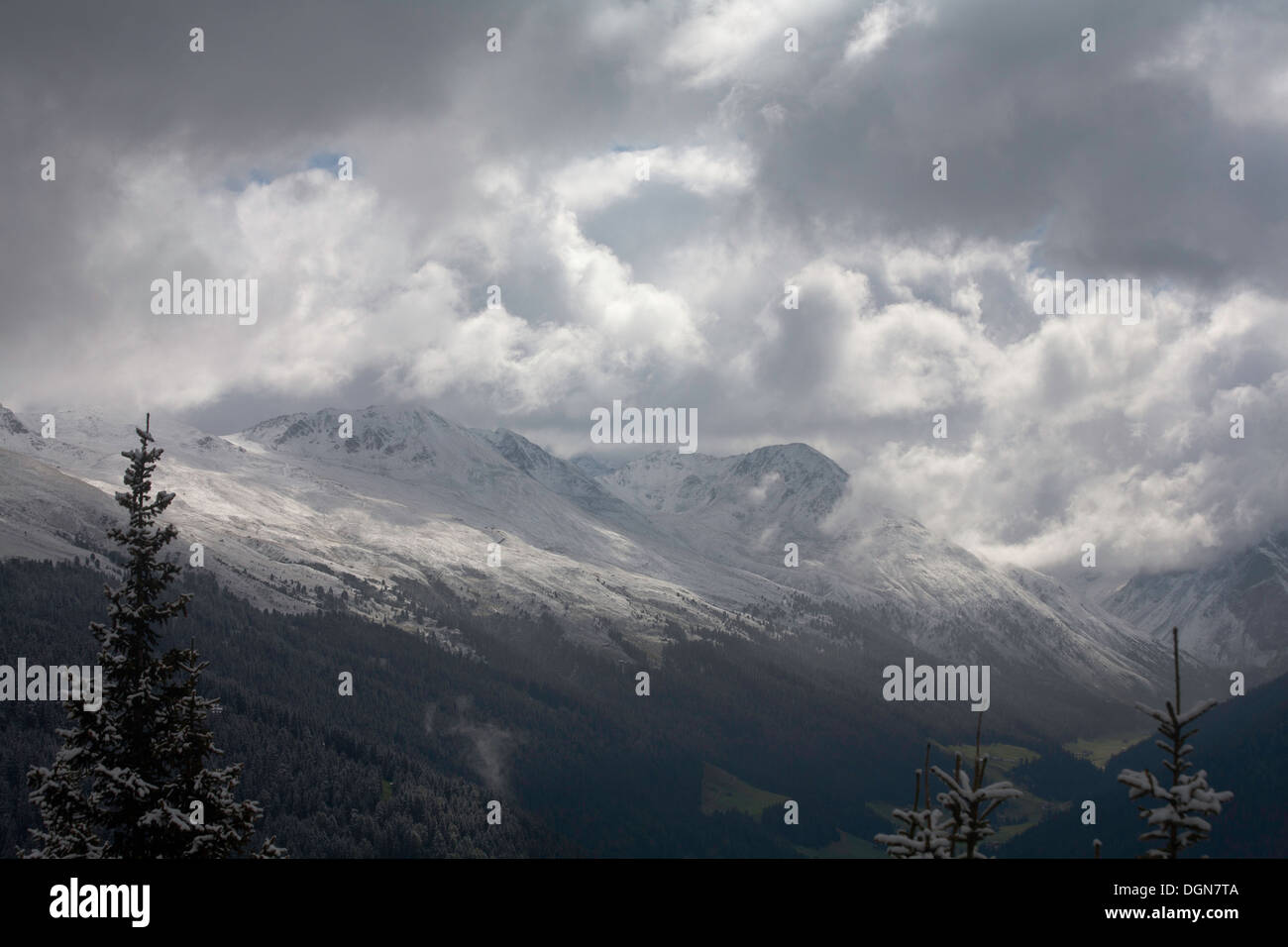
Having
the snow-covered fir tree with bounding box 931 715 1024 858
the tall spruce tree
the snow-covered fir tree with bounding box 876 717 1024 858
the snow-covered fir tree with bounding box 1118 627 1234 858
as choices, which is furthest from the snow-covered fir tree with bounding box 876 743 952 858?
the tall spruce tree

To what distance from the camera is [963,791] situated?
16047mm

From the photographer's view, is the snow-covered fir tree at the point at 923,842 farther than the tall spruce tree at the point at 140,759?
No

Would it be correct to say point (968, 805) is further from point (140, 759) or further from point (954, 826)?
point (140, 759)

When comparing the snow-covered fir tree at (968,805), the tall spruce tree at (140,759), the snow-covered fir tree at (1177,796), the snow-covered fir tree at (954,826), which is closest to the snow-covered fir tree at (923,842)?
the snow-covered fir tree at (954,826)

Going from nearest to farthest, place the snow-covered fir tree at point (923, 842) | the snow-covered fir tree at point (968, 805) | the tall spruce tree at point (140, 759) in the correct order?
the snow-covered fir tree at point (968, 805), the snow-covered fir tree at point (923, 842), the tall spruce tree at point (140, 759)

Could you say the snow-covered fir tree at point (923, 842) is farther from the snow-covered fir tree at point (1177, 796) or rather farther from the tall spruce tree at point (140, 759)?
the tall spruce tree at point (140, 759)

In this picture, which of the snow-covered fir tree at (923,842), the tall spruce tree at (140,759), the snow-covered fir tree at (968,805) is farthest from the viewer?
the tall spruce tree at (140,759)

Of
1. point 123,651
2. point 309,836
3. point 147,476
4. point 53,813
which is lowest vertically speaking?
point 309,836

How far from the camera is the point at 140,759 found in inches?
918

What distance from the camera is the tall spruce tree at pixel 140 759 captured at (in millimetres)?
22266
